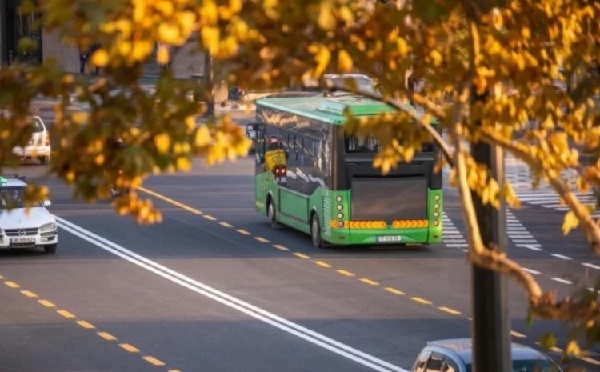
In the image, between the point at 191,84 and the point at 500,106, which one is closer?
the point at 191,84

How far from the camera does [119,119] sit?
6539mm

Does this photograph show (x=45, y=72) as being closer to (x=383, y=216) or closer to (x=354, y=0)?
(x=354, y=0)

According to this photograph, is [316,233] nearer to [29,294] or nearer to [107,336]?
[29,294]

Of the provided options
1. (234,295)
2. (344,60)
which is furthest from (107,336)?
(344,60)

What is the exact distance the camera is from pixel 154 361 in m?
20.8

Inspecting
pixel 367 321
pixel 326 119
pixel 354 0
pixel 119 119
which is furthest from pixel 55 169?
pixel 326 119

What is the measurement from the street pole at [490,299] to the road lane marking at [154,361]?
33.5 ft

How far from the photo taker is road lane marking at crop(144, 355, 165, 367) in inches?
814

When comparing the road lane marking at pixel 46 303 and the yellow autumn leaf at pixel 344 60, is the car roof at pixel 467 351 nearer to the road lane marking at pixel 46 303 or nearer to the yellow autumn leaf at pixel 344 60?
the yellow autumn leaf at pixel 344 60

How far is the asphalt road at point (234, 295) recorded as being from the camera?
70.0 feet

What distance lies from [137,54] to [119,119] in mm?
444

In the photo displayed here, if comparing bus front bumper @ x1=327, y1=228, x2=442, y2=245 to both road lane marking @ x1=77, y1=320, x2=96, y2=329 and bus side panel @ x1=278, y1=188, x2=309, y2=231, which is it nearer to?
bus side panel @ x1=278, y1=188, x2=309, y2=231

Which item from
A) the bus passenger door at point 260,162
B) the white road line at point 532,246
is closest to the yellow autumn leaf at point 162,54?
the white road line at point 532,246

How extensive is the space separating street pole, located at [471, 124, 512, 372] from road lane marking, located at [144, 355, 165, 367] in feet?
33.5
